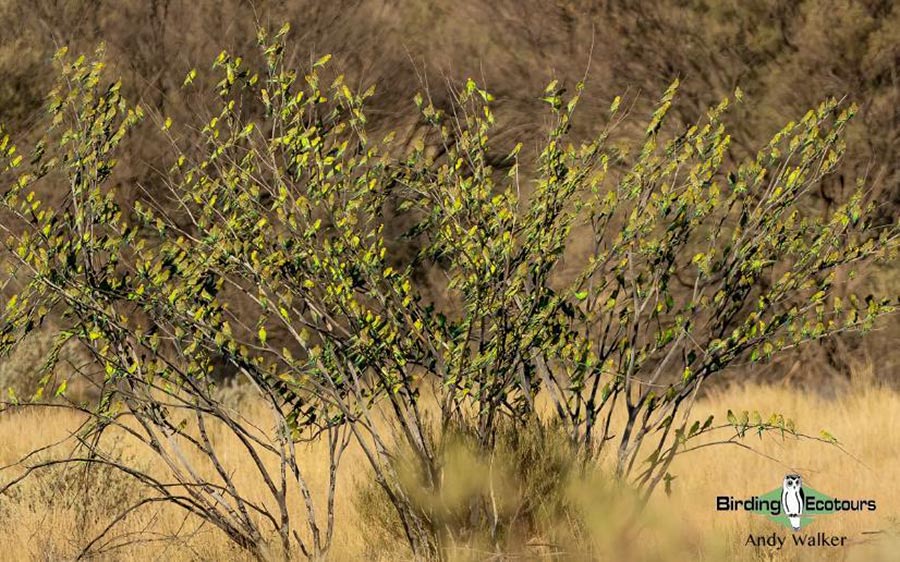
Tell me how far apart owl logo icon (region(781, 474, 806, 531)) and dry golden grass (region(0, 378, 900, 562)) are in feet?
0.36

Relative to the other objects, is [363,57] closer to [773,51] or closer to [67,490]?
[773,51]

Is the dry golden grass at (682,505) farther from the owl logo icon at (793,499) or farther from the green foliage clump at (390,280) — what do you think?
the green foliage clump at (390,280)

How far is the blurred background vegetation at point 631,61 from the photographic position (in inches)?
440

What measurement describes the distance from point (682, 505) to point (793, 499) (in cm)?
62

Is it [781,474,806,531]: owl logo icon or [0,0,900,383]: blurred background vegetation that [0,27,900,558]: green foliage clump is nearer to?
[781,474,806,531]: owl logo icon

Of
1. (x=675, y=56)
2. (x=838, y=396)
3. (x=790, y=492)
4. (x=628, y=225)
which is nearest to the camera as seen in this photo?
(x=628, y=225)

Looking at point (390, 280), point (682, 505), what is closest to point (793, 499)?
point (682, 505)

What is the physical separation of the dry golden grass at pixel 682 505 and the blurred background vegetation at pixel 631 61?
1946 mm

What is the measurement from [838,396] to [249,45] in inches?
244

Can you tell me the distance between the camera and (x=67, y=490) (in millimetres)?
8094

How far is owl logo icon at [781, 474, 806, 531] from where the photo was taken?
7045 millimetres

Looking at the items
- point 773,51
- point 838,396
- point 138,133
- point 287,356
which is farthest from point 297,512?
point 773,51

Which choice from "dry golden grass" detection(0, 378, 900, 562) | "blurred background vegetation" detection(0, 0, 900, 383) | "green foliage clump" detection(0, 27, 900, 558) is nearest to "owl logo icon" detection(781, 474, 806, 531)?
"dry golden grass" detection(0, 378, 900, 562)

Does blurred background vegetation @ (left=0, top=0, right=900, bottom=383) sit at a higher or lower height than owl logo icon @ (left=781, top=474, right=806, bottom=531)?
higher
